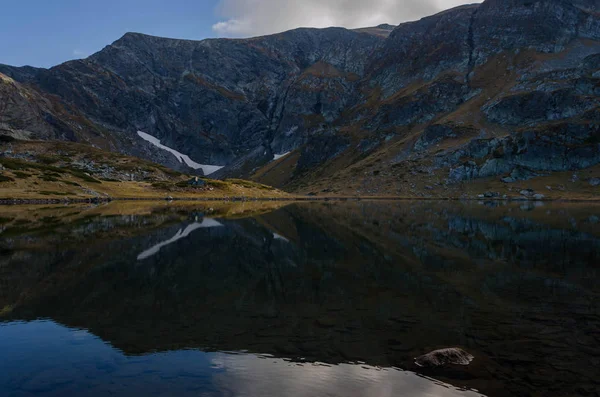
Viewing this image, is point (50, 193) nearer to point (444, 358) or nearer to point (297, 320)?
point (297, 320)

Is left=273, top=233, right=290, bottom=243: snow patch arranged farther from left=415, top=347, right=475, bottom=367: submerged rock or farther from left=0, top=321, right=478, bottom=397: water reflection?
left=415, top=347, right=475, bottom=367: submerged rock

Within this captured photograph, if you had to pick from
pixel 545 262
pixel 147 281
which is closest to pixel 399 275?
pixel 545 262

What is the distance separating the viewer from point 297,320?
68.0ft

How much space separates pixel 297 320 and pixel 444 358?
7.84 meters

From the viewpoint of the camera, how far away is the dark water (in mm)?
14195

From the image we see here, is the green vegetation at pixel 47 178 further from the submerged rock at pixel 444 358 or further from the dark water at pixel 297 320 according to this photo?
the submerged rock at pixel 444 358

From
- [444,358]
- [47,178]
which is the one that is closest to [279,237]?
[444,358]

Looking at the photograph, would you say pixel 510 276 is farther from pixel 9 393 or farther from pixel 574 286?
pixel 9 393

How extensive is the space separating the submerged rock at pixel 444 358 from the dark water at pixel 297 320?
1.28ft

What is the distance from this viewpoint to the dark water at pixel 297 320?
1420 cm

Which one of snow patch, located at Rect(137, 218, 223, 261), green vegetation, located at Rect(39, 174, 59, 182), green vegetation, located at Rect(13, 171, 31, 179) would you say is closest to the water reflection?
snow patch, located at Rect(137, 218, 223, 261)

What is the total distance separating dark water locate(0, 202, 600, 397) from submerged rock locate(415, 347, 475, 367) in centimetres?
39

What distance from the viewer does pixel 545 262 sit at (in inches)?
1432

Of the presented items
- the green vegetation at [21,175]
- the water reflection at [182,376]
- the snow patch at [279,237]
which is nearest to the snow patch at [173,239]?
the snow patch at [279,237]
